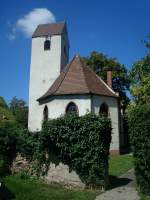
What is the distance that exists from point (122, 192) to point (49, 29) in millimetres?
33552

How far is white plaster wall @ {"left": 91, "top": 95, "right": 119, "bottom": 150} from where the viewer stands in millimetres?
29828

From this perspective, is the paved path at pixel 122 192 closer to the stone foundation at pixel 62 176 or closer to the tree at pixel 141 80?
the stone foundation at pixel 62 176

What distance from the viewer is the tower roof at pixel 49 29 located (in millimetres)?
42844

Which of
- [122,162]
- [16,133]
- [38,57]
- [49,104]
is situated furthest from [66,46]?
[16,133]

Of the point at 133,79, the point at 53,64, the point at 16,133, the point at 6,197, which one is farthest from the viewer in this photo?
the point at 53,64

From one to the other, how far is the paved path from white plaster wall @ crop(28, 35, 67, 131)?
2221 cm

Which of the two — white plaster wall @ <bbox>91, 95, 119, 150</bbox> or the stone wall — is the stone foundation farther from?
white plaster wall @ <bbox>91, 95, 119, 150</bbox>

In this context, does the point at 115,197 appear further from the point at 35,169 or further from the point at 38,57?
the point at 38,57

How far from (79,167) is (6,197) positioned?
167 inches

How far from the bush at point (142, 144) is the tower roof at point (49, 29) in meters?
30.4

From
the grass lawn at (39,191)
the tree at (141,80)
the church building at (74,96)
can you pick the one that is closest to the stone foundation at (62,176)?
the grass lawn at (39,191)

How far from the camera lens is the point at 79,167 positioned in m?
15.3

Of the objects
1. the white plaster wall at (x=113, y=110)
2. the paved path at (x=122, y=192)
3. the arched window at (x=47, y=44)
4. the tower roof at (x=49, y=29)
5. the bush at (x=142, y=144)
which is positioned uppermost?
the tower roof at (x=49, y=29)

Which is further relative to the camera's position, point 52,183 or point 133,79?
point 133,79
